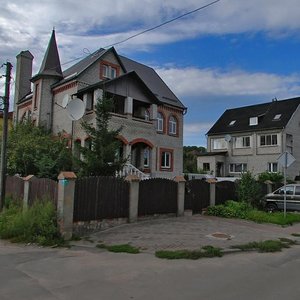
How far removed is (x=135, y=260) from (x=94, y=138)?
7245mm

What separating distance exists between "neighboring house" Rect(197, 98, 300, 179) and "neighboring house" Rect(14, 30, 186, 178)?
13.1 metres

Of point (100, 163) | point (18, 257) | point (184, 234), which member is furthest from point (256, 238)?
point (18, 257)

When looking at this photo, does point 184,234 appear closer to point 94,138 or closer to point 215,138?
point 94,138

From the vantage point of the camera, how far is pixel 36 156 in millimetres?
20234

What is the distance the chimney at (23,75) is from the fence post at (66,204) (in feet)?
76.7

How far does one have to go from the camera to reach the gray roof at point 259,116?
43500 millimetres

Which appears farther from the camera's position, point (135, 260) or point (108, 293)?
point (135, 260)

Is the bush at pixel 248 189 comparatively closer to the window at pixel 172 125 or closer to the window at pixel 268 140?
the window at pixel 172 125

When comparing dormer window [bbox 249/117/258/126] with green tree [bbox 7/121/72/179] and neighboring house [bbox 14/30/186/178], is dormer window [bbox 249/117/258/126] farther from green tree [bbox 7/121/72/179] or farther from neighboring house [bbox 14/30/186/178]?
green tree [bbox 7/121/72/179]

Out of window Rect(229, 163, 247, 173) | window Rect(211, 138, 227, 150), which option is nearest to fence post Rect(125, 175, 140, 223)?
window Rect(229, 163, 247, 173)

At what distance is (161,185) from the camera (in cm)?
1592

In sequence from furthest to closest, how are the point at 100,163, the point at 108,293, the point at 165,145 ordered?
the point at 165,145 < the point at 100,163 < the point at 108,293

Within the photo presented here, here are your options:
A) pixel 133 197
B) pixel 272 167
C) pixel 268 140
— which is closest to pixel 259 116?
pixel 268 140

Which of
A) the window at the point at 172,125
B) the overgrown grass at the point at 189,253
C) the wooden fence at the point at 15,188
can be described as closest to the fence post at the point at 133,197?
the overgrown grass at the point at 189,253
